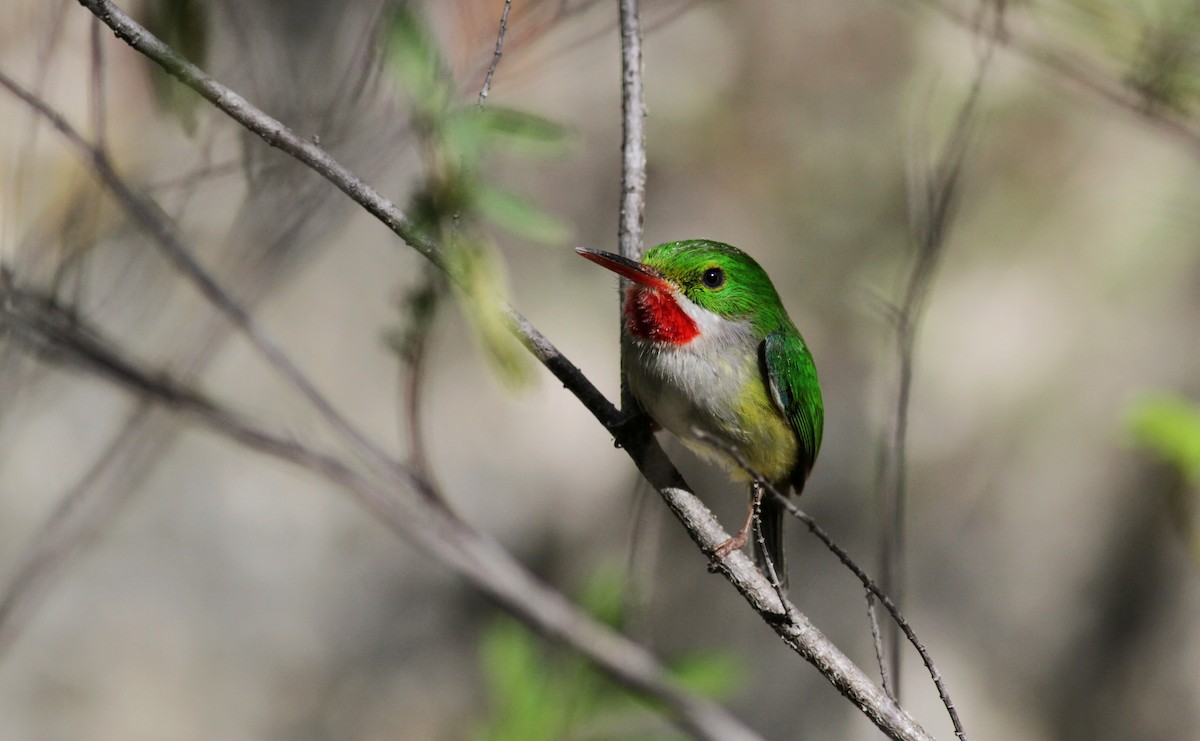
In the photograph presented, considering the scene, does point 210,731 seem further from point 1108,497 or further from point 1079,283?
point 1079,283

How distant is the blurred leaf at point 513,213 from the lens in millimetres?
2104

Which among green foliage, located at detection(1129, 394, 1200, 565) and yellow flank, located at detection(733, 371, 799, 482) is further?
yellow flank, located at detection(733, 371, 799, 482)

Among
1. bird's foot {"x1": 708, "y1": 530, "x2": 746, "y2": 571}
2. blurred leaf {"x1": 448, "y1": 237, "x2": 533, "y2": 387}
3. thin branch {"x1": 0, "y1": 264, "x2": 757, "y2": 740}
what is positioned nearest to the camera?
blurred leaf {"x1": 448, "y1": 237, "x2": 533, "y2": 387}

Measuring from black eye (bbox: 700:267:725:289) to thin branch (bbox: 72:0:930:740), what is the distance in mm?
652

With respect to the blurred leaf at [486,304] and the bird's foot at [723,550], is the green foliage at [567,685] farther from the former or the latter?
the blurred leaf at [486,304]

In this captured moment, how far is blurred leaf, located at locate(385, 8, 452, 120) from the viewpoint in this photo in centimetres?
206

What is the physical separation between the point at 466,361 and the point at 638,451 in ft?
10.5

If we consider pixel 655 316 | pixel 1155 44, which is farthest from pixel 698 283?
pixel 1155 44

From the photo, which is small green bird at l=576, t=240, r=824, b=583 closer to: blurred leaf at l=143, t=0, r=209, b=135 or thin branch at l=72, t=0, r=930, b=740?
thin branch at l=72, t=0, r=930, b=740

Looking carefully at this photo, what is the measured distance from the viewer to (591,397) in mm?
2674

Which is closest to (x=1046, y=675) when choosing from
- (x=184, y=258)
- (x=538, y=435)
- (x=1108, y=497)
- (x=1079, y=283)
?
(x=1108, y=497)

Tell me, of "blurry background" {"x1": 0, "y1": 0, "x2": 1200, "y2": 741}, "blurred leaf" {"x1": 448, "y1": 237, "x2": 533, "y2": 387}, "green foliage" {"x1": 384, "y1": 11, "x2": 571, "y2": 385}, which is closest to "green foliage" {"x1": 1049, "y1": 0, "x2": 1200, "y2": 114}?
"blurry background" {"x1": 0, "y1": 0, "x2": 1200, "y2": 741}

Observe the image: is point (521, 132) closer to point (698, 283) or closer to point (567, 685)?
point (698, 283)

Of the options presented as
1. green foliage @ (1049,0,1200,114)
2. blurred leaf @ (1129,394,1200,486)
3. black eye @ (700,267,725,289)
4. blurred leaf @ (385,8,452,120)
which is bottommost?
blurred leaf @ (385,8,452,120)
